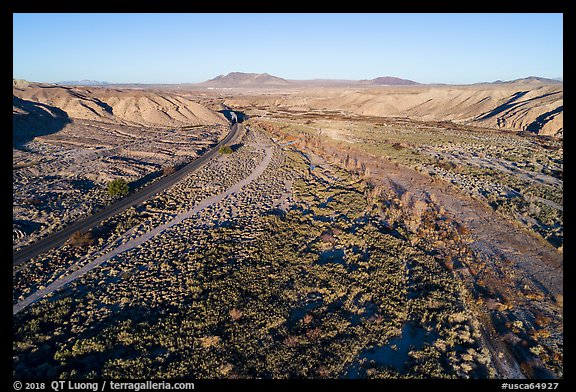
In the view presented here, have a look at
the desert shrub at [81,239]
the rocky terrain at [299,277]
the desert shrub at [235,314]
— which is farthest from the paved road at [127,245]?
the desert shrub at [235,314]

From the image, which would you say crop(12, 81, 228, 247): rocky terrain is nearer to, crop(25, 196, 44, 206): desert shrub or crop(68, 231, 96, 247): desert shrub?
crop(25, 196, 44, 206): desert shrub

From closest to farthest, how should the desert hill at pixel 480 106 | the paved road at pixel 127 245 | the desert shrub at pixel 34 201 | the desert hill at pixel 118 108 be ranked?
the paved road at pixel 127 245 < the desert shrub at pixel 34 201 < the desert hill at pixel 480 106 < the desert hill at pixel 118 108

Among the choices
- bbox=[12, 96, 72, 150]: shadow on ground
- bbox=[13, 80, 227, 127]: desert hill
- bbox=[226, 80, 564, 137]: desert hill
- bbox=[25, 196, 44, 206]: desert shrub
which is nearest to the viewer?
bbox=[25, 196, 44, 206]: desert shrub

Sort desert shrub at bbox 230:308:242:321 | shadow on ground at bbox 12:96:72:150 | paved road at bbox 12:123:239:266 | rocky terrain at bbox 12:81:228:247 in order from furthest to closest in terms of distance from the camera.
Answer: shadow on ground at bbox 12:96:72:150
rocky terrain at bbox 12:81:228:247
paved road at bbox 12:123:239:266
desert shrub at bbox 230:308:242:321

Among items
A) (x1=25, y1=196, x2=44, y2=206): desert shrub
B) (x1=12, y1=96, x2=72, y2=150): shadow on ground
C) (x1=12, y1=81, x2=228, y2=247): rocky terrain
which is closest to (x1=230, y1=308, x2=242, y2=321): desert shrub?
(x1=12, y1=81, x2=228, y2=247): rocky terrain

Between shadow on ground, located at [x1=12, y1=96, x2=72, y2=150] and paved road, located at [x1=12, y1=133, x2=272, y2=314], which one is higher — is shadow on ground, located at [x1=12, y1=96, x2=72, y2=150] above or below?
above

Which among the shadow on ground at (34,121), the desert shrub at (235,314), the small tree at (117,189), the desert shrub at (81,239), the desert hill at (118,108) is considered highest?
the desert hill at (118,108)

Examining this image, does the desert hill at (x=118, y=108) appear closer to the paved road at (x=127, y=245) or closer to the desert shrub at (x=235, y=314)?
the paved road at (x=127, y=245)

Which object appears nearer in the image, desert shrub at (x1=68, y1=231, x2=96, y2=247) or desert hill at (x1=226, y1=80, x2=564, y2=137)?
desert shrub at (x1=68, y1=231, x2=96, y2=247)

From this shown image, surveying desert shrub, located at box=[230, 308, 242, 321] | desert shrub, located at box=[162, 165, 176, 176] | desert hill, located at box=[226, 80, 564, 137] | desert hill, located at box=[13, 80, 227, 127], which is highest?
desert hill, located at box=[226, 80, 564, 137]
